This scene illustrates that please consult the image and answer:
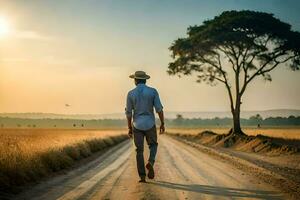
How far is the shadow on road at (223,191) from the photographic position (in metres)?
9.85

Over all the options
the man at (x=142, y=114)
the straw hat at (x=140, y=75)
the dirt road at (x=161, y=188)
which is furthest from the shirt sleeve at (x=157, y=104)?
the dirt road at (x=161, y=188)

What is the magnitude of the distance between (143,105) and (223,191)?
2.90 metres

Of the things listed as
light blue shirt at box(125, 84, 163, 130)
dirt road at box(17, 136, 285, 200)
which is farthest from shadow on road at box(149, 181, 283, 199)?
light blue shirt at box(125, 84, 163, 130)

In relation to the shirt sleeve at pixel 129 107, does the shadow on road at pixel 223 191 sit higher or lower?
lower

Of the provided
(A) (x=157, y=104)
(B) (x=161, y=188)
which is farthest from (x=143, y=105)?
(B) (x=161, y=188)

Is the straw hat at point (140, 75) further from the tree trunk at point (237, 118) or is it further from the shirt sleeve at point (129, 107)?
the tree trunk at point (237, 118)

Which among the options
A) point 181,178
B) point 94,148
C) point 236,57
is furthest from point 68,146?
point 236,57

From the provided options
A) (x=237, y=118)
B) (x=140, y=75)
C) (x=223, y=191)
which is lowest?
(x=223, y=191)

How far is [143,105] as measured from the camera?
12.0 metres

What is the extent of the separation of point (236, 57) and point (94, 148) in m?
16.2

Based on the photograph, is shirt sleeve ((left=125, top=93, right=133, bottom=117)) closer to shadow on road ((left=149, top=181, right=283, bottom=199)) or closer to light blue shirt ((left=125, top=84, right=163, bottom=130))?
light blue shirt ((left=125, top=84, right=163, bottom=130))

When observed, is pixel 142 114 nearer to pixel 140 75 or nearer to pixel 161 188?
pixel 140 75

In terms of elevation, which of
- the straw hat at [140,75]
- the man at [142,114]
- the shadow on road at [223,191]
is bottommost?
the shadow on road at [223,191]

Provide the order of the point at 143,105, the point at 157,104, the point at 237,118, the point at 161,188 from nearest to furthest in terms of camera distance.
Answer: the point at 161,188
the point at 143,105
the point at 157,104
the point at 237,118
